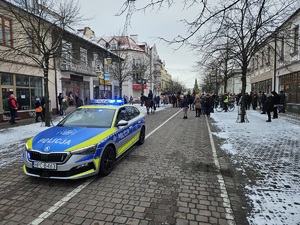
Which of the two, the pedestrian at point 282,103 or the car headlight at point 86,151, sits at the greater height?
the pedestrian at point 282,103

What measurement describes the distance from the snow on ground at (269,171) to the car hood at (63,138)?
331 cm

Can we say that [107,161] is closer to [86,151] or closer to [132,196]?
[86,151]

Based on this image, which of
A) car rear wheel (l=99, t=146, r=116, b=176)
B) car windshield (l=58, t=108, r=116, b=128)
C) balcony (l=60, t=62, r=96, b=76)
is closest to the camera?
car rear wheel (l=99, t=146, r=116, b=176)

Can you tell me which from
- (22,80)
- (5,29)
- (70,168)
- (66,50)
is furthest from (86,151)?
(22,80)

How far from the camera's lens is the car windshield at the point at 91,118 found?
19.2 ft

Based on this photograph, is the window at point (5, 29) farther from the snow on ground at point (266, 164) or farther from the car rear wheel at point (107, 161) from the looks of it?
the car rear wheel at point (107, 161)

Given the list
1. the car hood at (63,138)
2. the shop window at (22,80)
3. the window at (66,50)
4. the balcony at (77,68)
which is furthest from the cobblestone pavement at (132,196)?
the balcony at (77,68)

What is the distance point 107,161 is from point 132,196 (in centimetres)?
127

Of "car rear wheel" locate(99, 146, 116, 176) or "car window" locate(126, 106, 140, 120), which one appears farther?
"car window" locate(126, 106, 140, 120)

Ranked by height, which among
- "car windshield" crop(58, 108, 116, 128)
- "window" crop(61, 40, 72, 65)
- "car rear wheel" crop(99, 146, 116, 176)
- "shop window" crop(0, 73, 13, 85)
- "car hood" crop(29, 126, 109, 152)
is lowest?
"car rear wheel" crop(99, 146, 116, 176)

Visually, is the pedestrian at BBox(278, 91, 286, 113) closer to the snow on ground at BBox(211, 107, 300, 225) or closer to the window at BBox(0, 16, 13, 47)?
the snow on ground at BBox(211, 107, 300, 225)

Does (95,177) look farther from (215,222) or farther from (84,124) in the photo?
(215,222)

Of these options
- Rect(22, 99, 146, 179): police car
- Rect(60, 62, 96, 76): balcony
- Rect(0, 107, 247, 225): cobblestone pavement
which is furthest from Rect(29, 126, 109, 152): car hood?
Rect(60, 62, 96, 76): balcony

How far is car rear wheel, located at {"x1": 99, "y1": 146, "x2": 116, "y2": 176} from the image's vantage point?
4988mm
